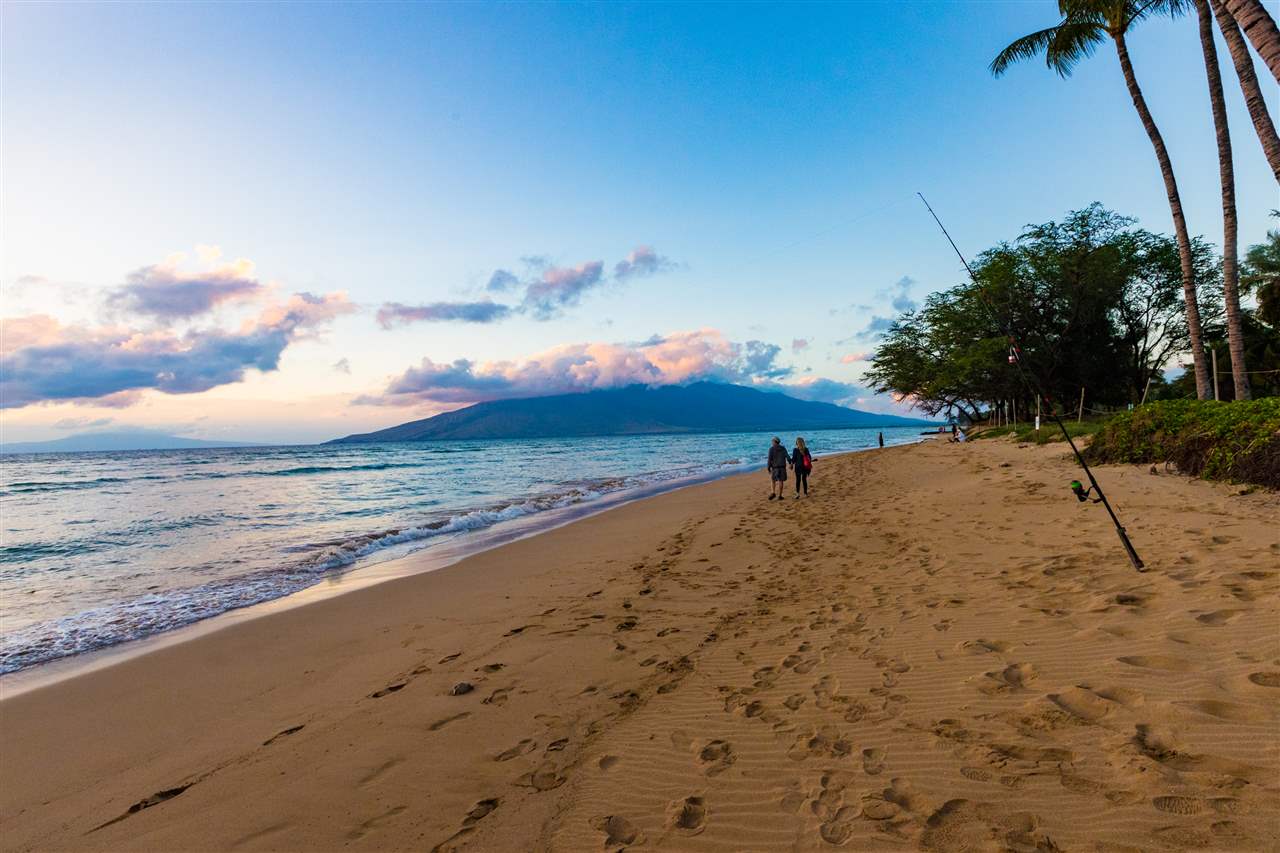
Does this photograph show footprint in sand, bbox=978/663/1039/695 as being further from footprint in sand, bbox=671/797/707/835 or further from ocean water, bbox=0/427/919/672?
ocean water, bbox=0/427/919/672

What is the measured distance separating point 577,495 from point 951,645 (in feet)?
64.4

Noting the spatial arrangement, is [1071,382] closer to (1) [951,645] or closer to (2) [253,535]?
(1) [951,645]

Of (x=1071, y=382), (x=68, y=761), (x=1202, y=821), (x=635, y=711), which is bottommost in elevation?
(x=68, y=761)

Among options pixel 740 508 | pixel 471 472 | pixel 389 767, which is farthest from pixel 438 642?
pixel 471 472

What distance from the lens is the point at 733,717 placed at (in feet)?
13.3

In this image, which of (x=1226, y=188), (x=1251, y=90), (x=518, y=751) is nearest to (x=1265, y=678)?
(x=518, y=751)

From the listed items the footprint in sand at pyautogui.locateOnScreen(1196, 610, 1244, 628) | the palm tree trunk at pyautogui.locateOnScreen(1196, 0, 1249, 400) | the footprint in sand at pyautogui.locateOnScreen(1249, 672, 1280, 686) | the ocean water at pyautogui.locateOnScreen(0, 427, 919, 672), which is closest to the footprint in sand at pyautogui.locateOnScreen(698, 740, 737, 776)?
the footprint in sand at pyautogui.locateOnScreen(1249, 672, 1280, 686)

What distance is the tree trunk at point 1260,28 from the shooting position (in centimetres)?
465

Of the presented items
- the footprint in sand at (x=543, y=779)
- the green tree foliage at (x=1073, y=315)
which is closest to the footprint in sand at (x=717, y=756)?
the footprint in sand at (x=543, y=779)

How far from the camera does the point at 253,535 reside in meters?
15.7

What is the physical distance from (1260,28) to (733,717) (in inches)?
268

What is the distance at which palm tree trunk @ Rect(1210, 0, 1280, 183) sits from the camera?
743 centimetres

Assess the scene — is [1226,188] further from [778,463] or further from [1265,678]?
[1265,678]

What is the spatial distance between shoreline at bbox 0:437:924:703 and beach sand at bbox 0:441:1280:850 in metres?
0.45
